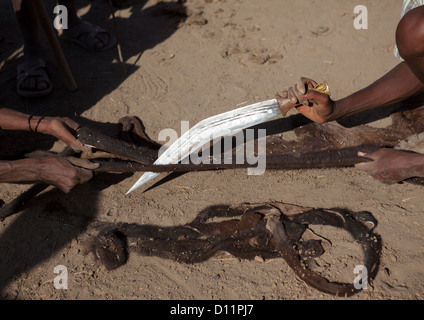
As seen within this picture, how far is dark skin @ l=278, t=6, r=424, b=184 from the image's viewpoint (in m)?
2.33

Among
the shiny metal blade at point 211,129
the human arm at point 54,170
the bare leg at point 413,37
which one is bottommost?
the human arm at point 54,170

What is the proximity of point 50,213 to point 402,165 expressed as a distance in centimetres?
251

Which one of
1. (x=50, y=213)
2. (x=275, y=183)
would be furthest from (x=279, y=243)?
(x=50, y=213)

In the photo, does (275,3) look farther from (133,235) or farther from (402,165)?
(133,235)

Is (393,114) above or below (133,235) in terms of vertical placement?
above

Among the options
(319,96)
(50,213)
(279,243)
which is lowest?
(50,213)

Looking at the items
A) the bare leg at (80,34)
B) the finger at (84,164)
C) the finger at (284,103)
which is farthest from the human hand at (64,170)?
the bare leg at (80,34)

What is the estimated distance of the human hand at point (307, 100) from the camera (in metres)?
2.56

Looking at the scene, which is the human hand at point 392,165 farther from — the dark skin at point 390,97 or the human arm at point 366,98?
the human arm at point 366,98

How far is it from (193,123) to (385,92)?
162 centimetres

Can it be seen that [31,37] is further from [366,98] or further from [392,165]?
[392,165]

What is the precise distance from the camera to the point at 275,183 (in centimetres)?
288

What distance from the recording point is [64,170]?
2.55 m

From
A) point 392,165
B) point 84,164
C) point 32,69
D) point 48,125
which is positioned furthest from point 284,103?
point 32,69
